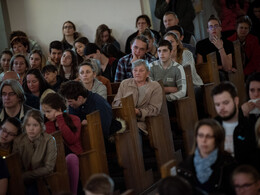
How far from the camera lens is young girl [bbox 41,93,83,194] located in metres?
4.17

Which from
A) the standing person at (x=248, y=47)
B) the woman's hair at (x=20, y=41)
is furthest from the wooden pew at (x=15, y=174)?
the woman's hair at (x=20, y=41)

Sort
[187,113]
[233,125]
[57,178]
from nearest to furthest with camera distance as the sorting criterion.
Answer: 1. [233,125]
2. [57,178]
3. [187,113]

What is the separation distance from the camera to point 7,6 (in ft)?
26.8

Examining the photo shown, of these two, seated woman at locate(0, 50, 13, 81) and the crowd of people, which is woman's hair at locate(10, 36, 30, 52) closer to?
the crowd of people

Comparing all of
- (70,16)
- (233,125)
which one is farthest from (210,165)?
(70,16)

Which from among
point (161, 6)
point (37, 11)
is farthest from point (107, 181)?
point (37, 11)

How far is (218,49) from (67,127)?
2.51 metres

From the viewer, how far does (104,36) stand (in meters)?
7.44

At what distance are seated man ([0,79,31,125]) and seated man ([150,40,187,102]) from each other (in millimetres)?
1337

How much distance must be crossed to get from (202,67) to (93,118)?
6.37 feet

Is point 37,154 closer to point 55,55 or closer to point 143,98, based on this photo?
point 143,98

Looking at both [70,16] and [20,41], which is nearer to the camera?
[20,41]

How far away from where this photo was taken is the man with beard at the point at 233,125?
337 centimetres

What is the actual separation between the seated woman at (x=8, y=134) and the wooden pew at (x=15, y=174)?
38 cm
